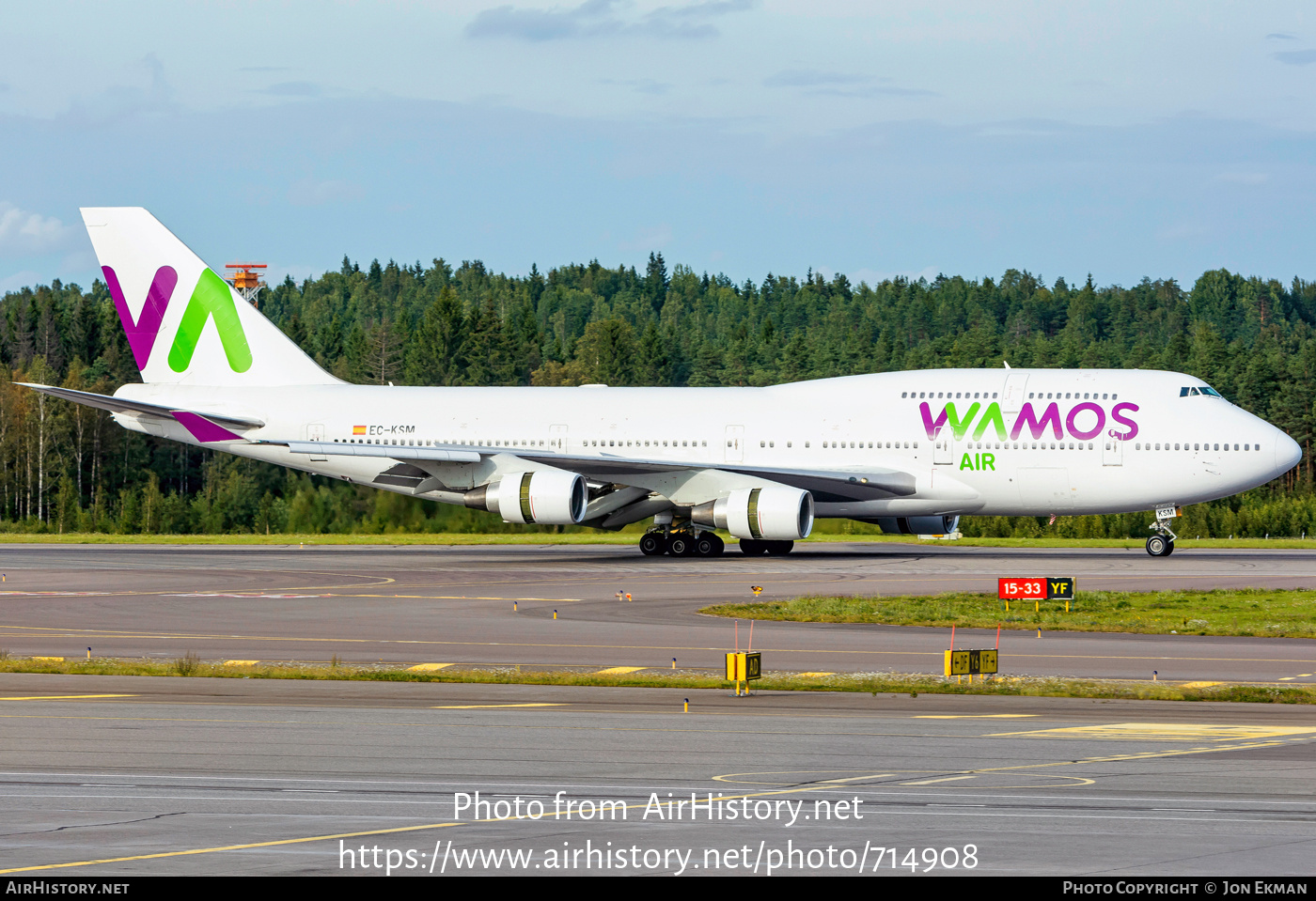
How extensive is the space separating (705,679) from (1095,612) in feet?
38.2

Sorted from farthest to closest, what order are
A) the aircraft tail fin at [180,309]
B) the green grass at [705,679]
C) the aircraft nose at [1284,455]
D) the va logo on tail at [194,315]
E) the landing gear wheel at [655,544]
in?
the va logo on tail at [194,315] < the aircraft tail fin at [180,309] < the landing gear wheel at [655,544] < the aircraft nose at [1284,455] < the green grass at [705,679]

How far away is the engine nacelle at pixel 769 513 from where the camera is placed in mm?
42125

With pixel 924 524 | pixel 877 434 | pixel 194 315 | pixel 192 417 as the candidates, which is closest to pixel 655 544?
pixel 877 434

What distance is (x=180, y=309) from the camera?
50875 millimetres

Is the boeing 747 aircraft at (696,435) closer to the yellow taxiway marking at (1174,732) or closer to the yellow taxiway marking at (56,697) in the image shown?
the yellow taxiway marking at (56,697)

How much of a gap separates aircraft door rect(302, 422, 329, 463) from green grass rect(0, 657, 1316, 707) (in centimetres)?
2729

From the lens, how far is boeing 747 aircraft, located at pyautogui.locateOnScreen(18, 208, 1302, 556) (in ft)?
140

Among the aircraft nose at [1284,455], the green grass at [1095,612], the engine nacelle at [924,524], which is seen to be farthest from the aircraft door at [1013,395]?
the green grass at [1095,612]

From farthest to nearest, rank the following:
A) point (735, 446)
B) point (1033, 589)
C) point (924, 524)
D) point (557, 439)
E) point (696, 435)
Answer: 1. point (557, 439)
2. point (924, 524)
3. point (696, 435)
4. point (735, 446)
5. point (1033, 589)

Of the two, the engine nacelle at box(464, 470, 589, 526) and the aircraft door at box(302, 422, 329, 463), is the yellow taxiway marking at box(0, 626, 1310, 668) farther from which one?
the aircraft door at box(302, 422, 329, 463)

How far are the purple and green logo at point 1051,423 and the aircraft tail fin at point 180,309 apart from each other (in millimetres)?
22240

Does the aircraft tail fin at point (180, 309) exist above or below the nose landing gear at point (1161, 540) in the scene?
above

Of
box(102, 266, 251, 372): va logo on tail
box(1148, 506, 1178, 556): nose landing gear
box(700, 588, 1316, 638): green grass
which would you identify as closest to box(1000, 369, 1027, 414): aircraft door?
box(1148, 506, 1178, 556): nose landing gear

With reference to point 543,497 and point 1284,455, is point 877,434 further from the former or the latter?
point 1284,455
